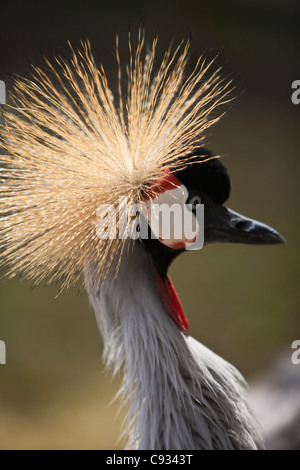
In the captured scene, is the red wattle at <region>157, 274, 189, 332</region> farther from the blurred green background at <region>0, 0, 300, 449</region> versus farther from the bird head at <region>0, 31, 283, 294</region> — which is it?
the blurred green background at <region>0, 0, 300, 449</region>

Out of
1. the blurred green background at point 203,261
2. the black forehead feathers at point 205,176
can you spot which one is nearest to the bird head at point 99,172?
the black forehead feathers at point 205,176

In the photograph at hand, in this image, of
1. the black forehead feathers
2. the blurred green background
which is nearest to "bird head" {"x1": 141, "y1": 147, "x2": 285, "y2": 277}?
the black forehead feathers

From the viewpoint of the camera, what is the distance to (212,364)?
961 mm

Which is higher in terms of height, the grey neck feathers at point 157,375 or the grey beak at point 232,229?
the grey beak at point 232,229

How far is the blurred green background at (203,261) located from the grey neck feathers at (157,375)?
996 mm

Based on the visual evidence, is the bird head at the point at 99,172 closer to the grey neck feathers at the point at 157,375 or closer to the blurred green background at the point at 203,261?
the grey neck feathers at the point at 157,375

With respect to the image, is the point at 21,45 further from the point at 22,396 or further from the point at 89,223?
the point at 89,223

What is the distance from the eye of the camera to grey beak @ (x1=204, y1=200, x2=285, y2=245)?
916 millimetres

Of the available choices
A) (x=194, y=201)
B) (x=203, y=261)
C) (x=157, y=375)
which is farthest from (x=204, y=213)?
(x=203, y=261)

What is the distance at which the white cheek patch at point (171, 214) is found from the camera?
879 millimetres

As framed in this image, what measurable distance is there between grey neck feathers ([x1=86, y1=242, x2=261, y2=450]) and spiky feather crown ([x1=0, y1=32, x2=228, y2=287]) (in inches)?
2.2

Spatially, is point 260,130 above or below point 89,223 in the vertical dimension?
above
